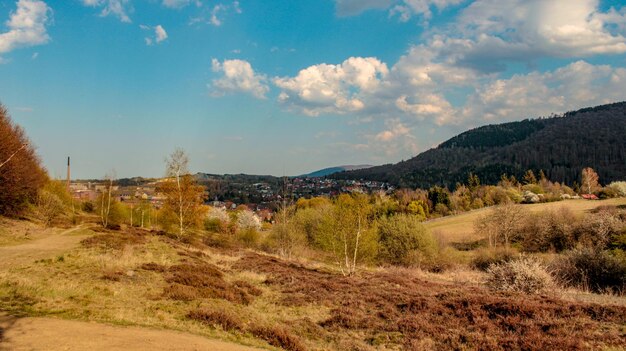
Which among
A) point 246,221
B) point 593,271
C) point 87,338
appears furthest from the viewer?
point 246,221

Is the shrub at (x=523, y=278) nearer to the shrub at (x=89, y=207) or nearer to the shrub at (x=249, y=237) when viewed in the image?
the shrub at (x=249, y=237)

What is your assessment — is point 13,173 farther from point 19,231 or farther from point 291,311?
point 291,311

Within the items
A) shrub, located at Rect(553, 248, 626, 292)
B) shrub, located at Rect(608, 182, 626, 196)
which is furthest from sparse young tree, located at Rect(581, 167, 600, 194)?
shrub, located at Rect(553, 248, 626, 292)

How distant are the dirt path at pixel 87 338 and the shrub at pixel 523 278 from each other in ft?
59.9

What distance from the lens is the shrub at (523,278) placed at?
21.3 m

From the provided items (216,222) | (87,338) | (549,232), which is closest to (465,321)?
(87,338)

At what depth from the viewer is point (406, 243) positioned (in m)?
50.9

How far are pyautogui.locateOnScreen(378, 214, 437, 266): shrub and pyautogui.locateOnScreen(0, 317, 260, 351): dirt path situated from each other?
4185cm

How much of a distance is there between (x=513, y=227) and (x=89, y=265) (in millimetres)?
61334

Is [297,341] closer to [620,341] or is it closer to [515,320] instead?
[515,320]

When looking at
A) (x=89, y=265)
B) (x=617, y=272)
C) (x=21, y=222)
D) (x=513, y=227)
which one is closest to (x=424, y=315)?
(x=89, y=265)

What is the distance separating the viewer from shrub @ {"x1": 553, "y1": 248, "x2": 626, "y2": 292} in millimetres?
28163

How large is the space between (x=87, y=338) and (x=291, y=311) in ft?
31.8

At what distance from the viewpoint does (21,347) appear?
7.97m
